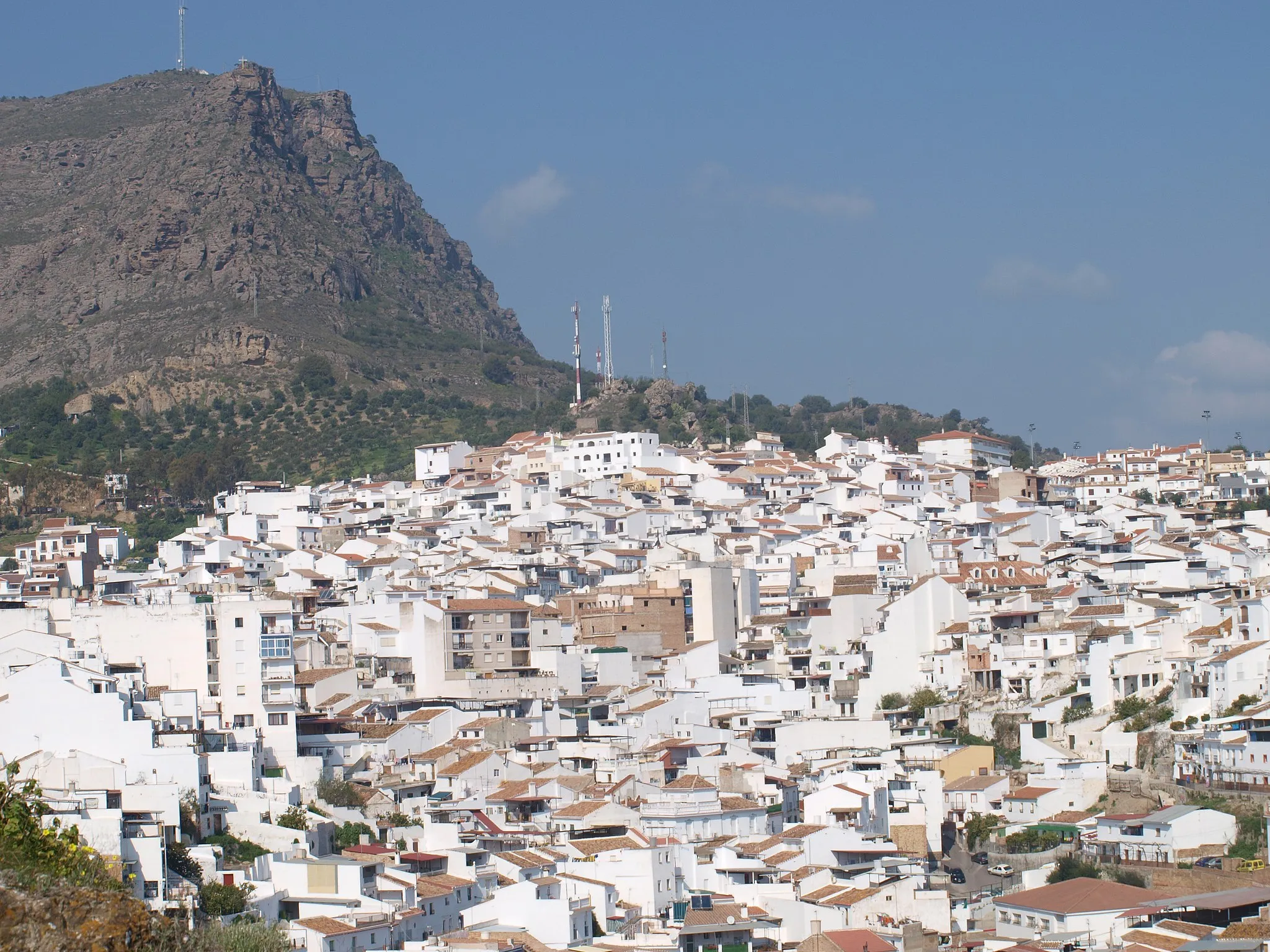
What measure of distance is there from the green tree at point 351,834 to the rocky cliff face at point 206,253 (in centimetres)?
6826

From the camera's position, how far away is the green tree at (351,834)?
1442 inches

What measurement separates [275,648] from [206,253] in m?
74.3

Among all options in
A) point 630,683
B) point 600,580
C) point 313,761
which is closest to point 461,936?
point 313,761

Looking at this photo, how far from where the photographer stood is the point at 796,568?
62094 millimetres

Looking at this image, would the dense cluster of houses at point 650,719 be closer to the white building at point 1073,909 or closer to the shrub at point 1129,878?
the white building at point 1073,909

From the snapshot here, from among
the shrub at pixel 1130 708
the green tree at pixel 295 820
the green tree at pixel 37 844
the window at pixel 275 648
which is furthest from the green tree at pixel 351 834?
the shrub at pixel 1130 708

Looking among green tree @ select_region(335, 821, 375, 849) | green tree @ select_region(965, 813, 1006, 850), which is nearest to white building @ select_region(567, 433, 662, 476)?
green tree @ select_region(965, 813, 1006, 850)

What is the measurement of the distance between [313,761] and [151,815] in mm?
6888

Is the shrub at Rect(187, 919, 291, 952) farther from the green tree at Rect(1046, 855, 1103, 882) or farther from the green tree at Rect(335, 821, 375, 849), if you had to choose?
the green tree at Rect(1046, 855, 1103, 882)

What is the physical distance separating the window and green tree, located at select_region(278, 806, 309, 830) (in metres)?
5.90

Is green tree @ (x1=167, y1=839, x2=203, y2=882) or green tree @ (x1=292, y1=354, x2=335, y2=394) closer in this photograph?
green tree @ (x1=167, y1=839, x2=203, y2=882)

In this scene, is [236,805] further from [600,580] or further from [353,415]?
[353,415]

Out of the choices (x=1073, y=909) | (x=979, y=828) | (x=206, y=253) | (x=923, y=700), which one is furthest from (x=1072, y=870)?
(x=206, y=253)

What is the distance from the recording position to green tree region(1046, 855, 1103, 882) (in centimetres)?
3634
